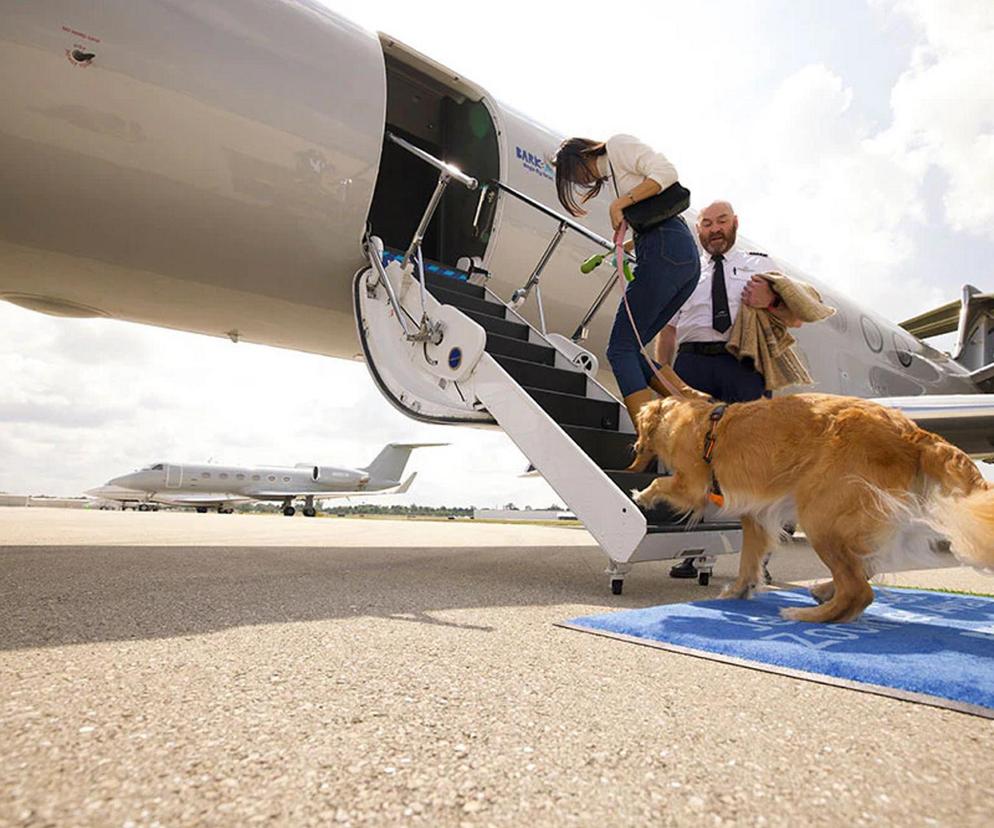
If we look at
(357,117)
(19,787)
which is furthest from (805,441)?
(357,117)

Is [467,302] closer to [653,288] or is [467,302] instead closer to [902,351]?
[653,288]

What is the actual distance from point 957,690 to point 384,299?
2962 millimetres

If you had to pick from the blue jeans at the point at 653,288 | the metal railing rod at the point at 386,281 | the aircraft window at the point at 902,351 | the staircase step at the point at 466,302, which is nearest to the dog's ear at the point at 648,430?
the blue jeans at the point at 653,288

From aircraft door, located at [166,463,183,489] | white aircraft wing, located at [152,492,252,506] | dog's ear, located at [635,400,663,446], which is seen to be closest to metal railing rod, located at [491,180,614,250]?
dog's ear, located at [635,400,663,446]

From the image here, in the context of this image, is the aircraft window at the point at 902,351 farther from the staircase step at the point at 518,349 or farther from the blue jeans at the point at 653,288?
the blue jeans at the point at 653,288

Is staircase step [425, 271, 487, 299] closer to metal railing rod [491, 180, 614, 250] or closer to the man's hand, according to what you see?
metal railing rod [491, 180, 614, 250]

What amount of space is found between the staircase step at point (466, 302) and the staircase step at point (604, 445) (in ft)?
4.09

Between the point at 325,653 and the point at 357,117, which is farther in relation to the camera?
the point at 357,117

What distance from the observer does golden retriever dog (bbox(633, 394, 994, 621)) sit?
1.50 meters

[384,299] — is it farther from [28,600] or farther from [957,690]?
[957,690]

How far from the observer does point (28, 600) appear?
1.75 meters

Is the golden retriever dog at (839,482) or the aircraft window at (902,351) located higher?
the aircraft window at (902,351)

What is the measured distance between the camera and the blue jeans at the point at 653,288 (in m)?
2.52

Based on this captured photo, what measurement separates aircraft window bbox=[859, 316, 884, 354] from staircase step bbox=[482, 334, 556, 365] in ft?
17.4
